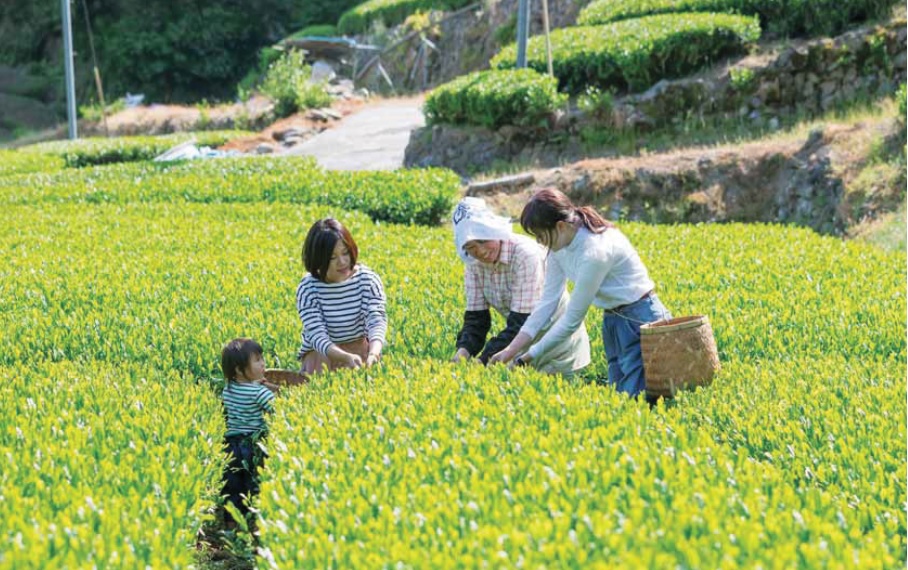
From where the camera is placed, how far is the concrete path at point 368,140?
19984mm

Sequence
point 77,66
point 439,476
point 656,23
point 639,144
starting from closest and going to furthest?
1. point 439,476
2. point 639,144
3. point 656,23
4. point 77,66

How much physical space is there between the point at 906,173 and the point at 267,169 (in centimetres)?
988

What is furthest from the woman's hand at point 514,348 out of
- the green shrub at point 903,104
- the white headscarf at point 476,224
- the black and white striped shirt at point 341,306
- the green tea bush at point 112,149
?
the green tea bush at point 112,149

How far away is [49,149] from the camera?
2369 centimetres

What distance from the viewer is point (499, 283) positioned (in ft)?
20.4

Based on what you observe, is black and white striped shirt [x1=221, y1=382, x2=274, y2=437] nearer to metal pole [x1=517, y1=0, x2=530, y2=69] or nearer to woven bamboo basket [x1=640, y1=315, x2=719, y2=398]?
woven bamboo basket [x1=640, y1=315, x2=719, y2=398]

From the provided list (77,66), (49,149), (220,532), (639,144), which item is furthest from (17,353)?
(77,66)

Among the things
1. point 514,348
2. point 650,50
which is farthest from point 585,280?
point 650,50

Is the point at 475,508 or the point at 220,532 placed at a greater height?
the point at 475,508

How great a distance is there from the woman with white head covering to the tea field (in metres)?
0.36

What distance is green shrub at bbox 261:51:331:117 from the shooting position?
2625cm

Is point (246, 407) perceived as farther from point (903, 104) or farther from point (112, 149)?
point (112, 149)

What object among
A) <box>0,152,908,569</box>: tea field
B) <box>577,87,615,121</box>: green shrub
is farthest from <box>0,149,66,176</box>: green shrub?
<box>0,152,908,569</box>: tea field

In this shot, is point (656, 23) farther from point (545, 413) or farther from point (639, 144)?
point (545, 413)
